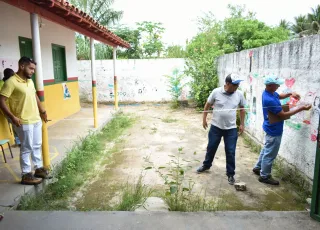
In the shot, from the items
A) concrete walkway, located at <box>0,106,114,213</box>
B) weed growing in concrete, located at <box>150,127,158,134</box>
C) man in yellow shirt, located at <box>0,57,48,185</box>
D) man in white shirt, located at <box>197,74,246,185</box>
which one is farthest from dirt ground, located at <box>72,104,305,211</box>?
man in yellow shirt, located at <box>0,57,48,185</box>

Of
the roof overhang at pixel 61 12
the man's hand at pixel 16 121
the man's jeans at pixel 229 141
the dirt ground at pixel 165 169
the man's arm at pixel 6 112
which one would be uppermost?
the roof overhang at pixel 61 12

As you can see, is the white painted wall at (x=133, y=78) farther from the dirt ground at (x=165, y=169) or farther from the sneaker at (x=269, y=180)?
the sneaker at (x=269, y=180)

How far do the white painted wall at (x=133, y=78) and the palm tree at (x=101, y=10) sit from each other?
5762mm

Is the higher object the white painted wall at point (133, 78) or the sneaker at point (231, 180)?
the white painted wall at point (133, 78)

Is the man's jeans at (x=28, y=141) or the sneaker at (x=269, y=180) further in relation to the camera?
the sneaker at (x=269, y=180)

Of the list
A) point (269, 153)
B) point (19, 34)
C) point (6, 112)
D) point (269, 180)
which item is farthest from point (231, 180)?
point (19, 34)

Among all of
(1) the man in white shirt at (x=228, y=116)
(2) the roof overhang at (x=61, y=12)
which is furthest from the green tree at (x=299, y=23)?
(1) the man in white shirt at (x=228, y=116)

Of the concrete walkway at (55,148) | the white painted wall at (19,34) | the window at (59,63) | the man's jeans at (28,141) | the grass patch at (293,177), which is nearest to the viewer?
the concrete walkway at (55,148)

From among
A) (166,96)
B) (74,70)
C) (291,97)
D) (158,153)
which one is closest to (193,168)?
(158,153)

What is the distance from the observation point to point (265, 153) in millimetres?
4016

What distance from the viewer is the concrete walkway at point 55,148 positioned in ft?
10.4

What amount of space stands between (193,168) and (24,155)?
2.73 meters

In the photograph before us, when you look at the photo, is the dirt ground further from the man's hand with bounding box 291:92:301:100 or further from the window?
the window

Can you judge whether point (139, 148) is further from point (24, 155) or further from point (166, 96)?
point (166, 96)
